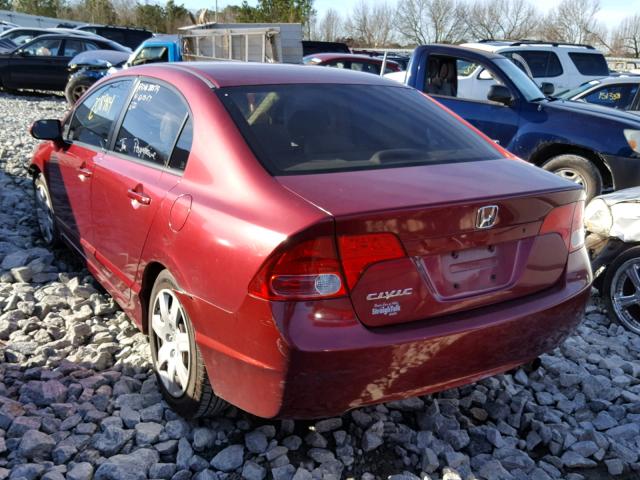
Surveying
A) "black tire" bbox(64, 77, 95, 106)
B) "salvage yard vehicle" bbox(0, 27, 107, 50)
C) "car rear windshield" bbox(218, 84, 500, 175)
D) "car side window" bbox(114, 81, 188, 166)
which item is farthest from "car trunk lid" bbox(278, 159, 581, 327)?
"salvage yard vehicle" bbox(0, 27, 107, 50)

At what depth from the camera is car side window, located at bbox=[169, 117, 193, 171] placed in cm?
293

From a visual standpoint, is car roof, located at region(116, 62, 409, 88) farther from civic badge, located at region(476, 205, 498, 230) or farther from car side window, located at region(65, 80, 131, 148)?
civic badge, located at region(476, 205, 498, 230)

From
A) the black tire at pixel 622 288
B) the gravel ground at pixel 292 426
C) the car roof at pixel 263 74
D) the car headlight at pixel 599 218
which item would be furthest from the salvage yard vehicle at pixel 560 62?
the gravel ground at pixel 292 426

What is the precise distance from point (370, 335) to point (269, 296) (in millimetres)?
383

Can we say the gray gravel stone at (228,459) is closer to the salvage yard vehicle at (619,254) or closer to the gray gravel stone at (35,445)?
the gray gravel stone at (35,445)

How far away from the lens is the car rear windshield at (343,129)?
2773 millimetres

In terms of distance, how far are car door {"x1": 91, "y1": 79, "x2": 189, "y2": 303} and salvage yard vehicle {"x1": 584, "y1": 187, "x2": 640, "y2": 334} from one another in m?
3.03

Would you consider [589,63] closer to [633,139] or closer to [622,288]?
[633,139]

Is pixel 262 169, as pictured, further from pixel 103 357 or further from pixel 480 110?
pixel 480 110

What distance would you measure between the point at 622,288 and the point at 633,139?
2.73 m

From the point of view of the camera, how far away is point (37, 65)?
53.7 feet

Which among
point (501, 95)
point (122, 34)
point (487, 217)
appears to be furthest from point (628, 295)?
point (122, 34)

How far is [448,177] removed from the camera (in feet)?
8.71

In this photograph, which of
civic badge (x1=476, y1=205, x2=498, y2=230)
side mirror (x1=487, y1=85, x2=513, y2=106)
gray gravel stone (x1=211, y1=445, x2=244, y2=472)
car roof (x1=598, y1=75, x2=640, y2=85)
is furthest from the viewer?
car roof (x1=598, y1=75, x2=640, y2=85)
